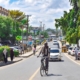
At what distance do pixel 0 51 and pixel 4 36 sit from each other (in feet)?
173

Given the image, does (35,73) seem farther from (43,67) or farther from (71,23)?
(71,23)

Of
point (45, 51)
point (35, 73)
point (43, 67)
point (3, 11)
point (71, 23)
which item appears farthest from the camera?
point (3, 11)

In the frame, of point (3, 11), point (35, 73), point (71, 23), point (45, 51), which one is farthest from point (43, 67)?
point (3, 11)

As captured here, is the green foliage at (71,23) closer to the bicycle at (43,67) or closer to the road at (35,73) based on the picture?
the road at (35,73)

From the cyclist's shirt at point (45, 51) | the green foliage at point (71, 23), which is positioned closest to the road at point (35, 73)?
the cyclist's shirt at point (45, 51)

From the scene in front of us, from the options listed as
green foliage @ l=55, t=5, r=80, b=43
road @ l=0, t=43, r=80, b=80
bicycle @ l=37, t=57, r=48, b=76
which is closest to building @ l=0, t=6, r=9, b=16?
green foliage @ l=55, t=5, r=80, b=43

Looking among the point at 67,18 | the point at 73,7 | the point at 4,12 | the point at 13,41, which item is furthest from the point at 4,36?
the point at 4,12

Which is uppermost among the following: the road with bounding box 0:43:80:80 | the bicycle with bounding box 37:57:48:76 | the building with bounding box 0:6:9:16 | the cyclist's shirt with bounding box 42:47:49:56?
the building with bounding box 0:6:9:16

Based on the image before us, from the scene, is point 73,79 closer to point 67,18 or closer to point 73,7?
point 73,7

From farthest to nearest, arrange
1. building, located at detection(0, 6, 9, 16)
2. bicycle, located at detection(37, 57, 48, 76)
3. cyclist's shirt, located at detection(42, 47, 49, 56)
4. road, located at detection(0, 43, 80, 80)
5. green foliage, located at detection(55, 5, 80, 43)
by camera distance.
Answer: building, located at detection(0, 6, 9, 16), green foliage, located at detection(55, 5, 80, 43), cyclist's shirt, located at detection(42, 47, 49, 56), bicycle, located at detection(37, 57, 48, 76), road, located at detection(0, 43, 80, 80)

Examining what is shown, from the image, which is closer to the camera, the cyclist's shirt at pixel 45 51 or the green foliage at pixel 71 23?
the cyclist's shirt at pixel 45 51

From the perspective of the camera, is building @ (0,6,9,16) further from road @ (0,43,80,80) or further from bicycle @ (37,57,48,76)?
bicycle @ (37,57,48,76)

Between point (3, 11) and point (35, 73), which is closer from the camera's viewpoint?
point (35, 73)

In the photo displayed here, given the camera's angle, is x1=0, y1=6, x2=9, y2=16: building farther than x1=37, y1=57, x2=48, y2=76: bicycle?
Yes
